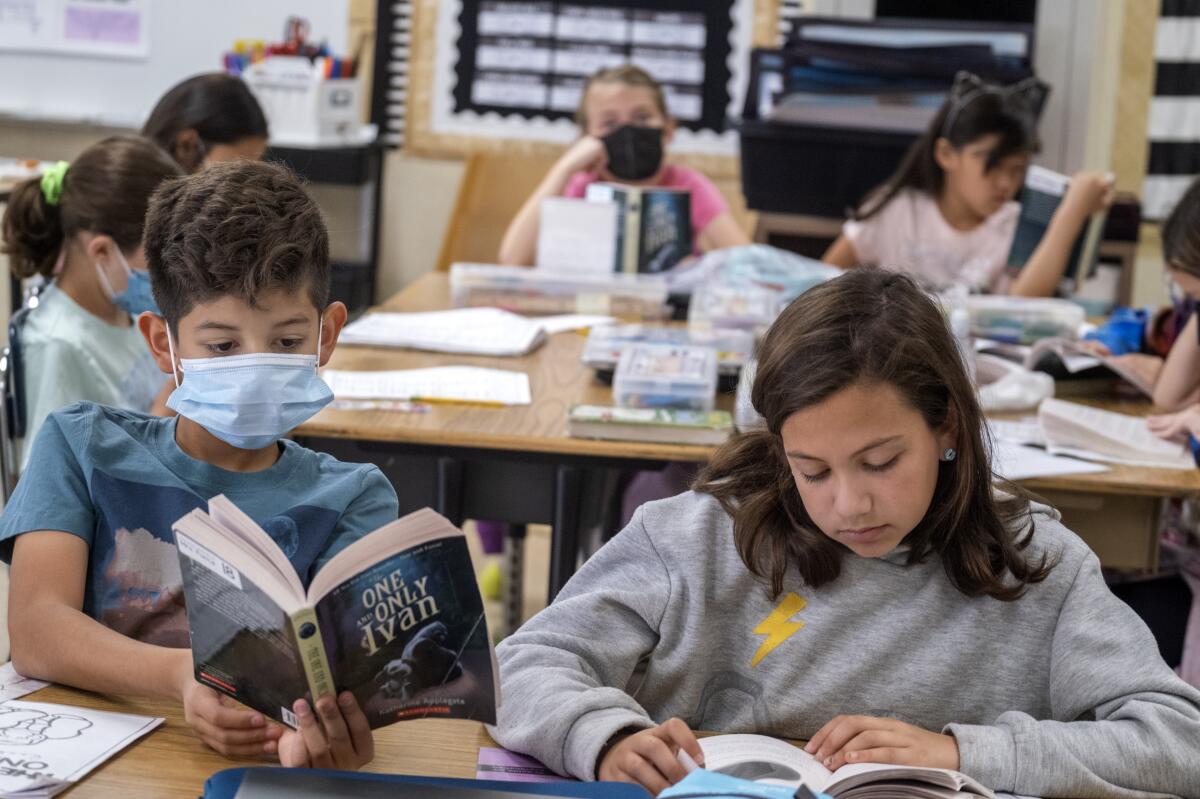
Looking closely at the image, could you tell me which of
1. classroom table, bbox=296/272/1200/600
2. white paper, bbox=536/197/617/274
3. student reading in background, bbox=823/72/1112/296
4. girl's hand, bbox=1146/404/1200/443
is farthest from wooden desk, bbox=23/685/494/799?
student reading in background, bbox=823/72/1112/296

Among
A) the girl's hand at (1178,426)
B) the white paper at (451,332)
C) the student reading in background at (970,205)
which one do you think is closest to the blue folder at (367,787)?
the girl's hand at (1178,426)

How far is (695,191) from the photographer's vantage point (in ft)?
12.4

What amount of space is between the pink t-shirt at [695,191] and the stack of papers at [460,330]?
29.7 inches

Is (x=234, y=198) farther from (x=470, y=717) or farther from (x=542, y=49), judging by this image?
(x=542, y=49)

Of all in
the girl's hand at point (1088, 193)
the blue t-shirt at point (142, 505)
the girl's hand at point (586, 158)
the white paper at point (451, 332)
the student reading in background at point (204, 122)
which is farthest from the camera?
the girl's hand at point (586, 158)

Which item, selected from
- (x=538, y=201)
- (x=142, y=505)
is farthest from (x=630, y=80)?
(x=142, y=505)

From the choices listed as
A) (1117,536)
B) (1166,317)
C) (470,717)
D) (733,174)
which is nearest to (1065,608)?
(470,717)

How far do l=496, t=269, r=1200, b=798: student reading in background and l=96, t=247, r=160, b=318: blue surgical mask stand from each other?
1.06 meters

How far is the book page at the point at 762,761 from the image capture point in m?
1.05

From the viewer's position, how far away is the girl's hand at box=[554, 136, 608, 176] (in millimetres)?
3562

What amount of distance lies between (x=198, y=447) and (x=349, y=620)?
1.54 ft

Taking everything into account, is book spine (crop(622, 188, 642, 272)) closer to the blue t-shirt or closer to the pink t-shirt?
the pink t-shirt

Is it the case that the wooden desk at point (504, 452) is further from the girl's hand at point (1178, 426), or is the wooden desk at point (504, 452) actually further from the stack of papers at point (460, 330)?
the girl's hand at point (1178, 426)

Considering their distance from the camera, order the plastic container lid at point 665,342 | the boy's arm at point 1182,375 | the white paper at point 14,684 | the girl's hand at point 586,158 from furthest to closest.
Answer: the girl's hand at point 586,158, the boy's arm at point 1182,375, the plastic container lid at point 665,342, the white paper at point 14,684
